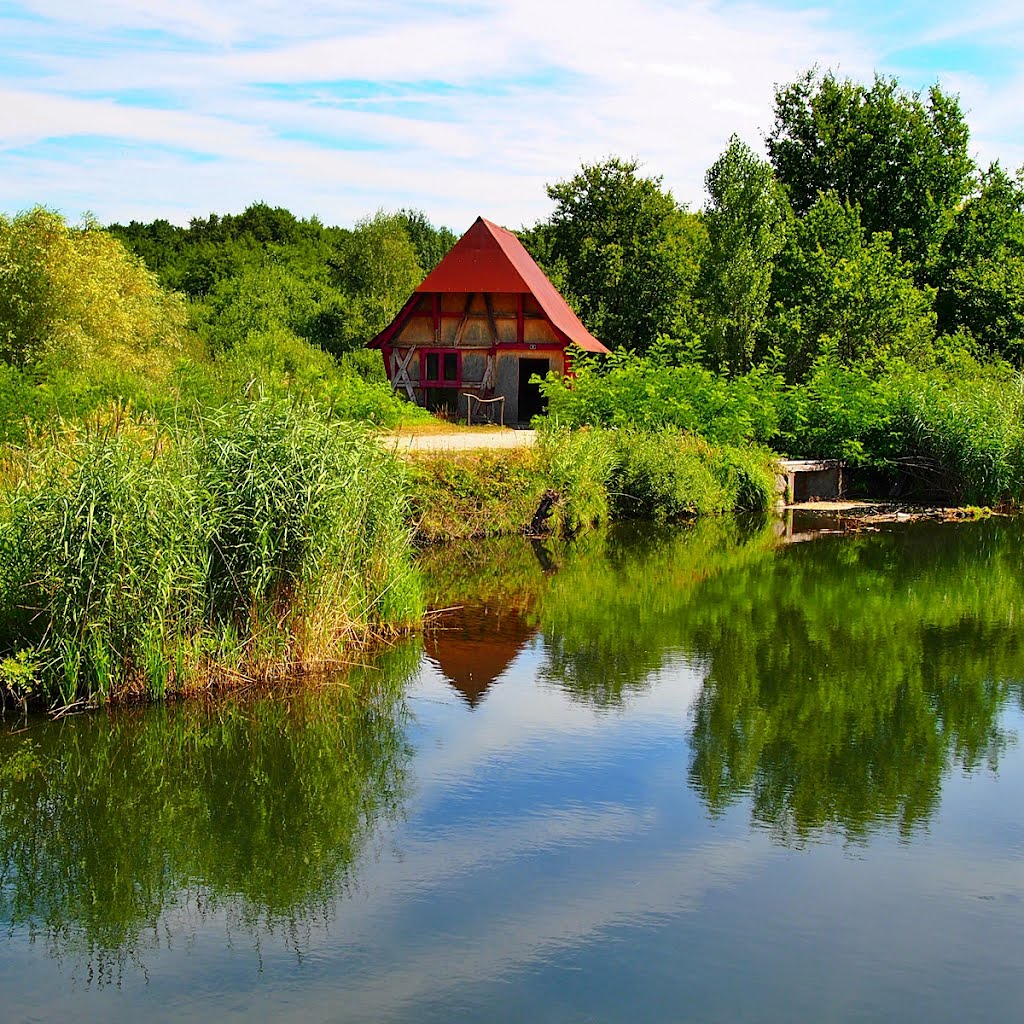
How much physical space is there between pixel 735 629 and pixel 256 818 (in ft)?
22.7

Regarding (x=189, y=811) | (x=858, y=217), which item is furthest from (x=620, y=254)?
(x=189, y=811)

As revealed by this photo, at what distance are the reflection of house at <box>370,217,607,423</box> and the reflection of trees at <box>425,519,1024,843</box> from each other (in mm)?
Answer: 13283

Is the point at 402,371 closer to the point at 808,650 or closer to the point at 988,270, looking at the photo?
the point at 988,270

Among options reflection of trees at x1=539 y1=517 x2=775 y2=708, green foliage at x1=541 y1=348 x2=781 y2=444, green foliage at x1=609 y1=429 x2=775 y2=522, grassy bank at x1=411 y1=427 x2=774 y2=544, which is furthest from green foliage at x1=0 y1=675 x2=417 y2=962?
green foliage at x1=541 y1=348 x2=781 y2=444

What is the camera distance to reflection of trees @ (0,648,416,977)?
6.97 metres

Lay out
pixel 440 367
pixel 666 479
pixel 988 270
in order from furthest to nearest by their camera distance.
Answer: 1. pixel 988 270
2. pixel 440 367
3. pixel 666 479

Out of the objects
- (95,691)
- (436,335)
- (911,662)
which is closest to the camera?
(95,691)

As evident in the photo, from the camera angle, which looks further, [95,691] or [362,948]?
[95,691]

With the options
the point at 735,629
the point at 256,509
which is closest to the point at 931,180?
the point at 735,629

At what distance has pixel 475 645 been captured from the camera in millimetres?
12867

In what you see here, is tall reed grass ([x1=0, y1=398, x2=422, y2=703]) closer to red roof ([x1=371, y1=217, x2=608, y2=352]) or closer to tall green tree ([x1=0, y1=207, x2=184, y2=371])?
tall green tree ([x1=0, y1=207, x2=184, y2=371])

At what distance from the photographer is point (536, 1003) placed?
5926 millimetres

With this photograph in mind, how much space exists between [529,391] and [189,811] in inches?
1031

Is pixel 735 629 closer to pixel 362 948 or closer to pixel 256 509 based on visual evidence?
pixel 256 509
